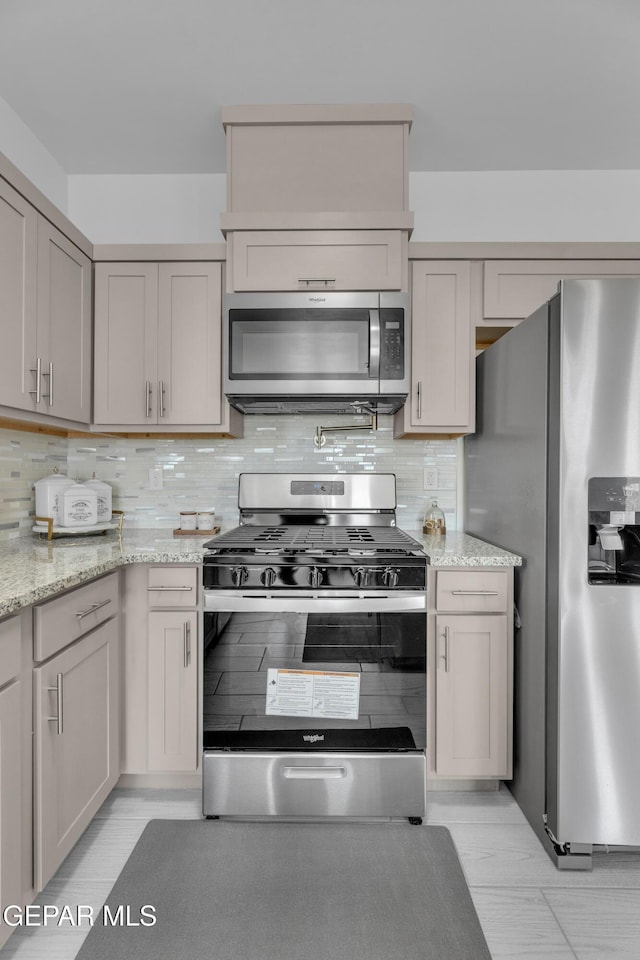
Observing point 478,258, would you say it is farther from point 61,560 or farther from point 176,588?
point 61,560

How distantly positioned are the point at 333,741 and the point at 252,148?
2398 millimetres

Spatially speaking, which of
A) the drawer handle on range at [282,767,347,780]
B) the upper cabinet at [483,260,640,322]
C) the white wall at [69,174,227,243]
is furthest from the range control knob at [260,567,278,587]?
the white wall at [69,174,227,243]

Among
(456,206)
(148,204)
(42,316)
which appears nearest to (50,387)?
(42,316)

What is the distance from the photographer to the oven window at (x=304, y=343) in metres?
2.24

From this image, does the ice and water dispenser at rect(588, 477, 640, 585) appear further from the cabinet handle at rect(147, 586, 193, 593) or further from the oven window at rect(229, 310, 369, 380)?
the cabinet handle at rect(147, 586, 193, 593)

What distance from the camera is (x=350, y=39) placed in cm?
192

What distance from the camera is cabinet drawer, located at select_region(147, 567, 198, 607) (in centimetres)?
199

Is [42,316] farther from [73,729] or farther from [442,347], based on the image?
[442,347]

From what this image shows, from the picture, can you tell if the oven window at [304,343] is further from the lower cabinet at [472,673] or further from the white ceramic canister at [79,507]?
the lower cabinet at [472,673]

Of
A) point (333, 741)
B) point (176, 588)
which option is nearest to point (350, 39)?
point (176, 588)

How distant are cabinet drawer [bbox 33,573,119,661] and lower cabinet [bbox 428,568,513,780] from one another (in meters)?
1.15

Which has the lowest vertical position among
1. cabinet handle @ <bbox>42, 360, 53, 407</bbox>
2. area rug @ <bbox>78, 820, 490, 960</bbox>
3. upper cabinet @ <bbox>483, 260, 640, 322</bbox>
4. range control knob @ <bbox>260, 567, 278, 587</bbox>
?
area rug @ <bbox>78, 820, 490, 960</bbox>

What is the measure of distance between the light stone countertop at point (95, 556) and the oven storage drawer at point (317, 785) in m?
0.73

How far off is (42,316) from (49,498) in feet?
2.52
